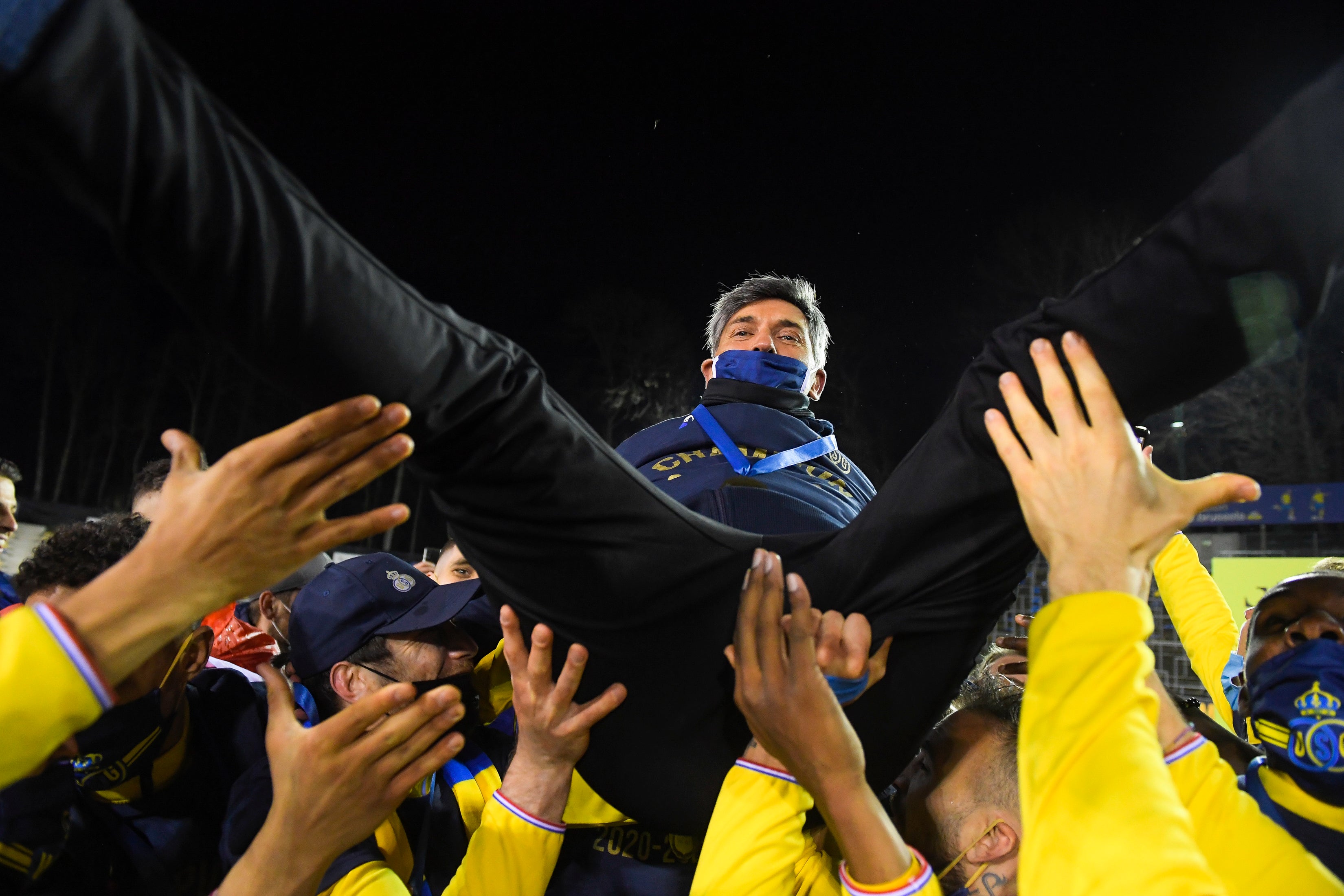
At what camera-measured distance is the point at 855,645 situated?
1.92m

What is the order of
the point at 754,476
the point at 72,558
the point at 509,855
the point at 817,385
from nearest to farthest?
the point at 509,855
the point at 72,558
the point at 754,476
the point at 817,385

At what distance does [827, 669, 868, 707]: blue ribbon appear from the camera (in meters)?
1.95

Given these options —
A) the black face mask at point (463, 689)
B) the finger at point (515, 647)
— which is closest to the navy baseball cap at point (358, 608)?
the black face mask at point (463, 689)

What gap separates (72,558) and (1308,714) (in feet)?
10.7

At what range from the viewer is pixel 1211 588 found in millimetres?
3627

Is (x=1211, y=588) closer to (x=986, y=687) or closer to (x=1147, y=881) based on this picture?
(x=986, y=687)

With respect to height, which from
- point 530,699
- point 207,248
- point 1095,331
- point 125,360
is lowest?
point 125,360

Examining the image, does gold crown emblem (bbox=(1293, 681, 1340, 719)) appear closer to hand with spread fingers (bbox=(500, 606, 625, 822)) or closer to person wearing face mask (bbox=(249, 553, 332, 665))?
hand with spread fingers (bbox=(500, 606, 625, 822))

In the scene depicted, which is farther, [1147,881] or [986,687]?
[986,687]

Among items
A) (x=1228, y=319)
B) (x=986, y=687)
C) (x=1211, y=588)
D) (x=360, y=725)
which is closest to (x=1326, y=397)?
(x=1211, y=588)

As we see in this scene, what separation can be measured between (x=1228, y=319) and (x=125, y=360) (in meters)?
27.4

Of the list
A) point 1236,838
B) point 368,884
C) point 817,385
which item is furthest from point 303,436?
point 817,385

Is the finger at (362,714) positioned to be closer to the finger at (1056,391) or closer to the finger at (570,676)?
the finger at (570,676)

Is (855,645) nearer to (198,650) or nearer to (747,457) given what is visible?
(747,457)
